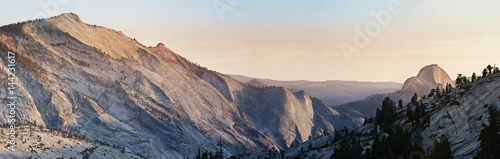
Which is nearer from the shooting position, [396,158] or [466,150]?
[466,150]

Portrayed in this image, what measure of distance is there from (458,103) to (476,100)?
27.2ft

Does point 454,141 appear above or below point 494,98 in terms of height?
below

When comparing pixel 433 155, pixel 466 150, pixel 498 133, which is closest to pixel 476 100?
pixel 466 150

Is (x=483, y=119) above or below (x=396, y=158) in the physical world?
above

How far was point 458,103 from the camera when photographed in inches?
6929

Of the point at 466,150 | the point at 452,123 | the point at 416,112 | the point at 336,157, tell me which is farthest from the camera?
the point at 416,112

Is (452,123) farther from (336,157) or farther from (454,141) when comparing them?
(336,157)

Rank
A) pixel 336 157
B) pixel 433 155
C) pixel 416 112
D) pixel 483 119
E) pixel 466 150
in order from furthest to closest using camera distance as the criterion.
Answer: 1. pixel 416 112
2. pixel 336 157
3. pixel 483 119
4. pixel 466 150
5. pixel 433 155

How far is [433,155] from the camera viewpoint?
121m

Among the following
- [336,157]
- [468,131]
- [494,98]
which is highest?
[494,98]

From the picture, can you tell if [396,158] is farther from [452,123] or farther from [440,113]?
[440,113]

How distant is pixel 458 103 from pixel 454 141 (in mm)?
28185

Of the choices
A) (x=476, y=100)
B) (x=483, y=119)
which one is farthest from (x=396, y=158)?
(x=476, y=100)

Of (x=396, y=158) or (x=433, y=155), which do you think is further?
(x=396, y=158)
